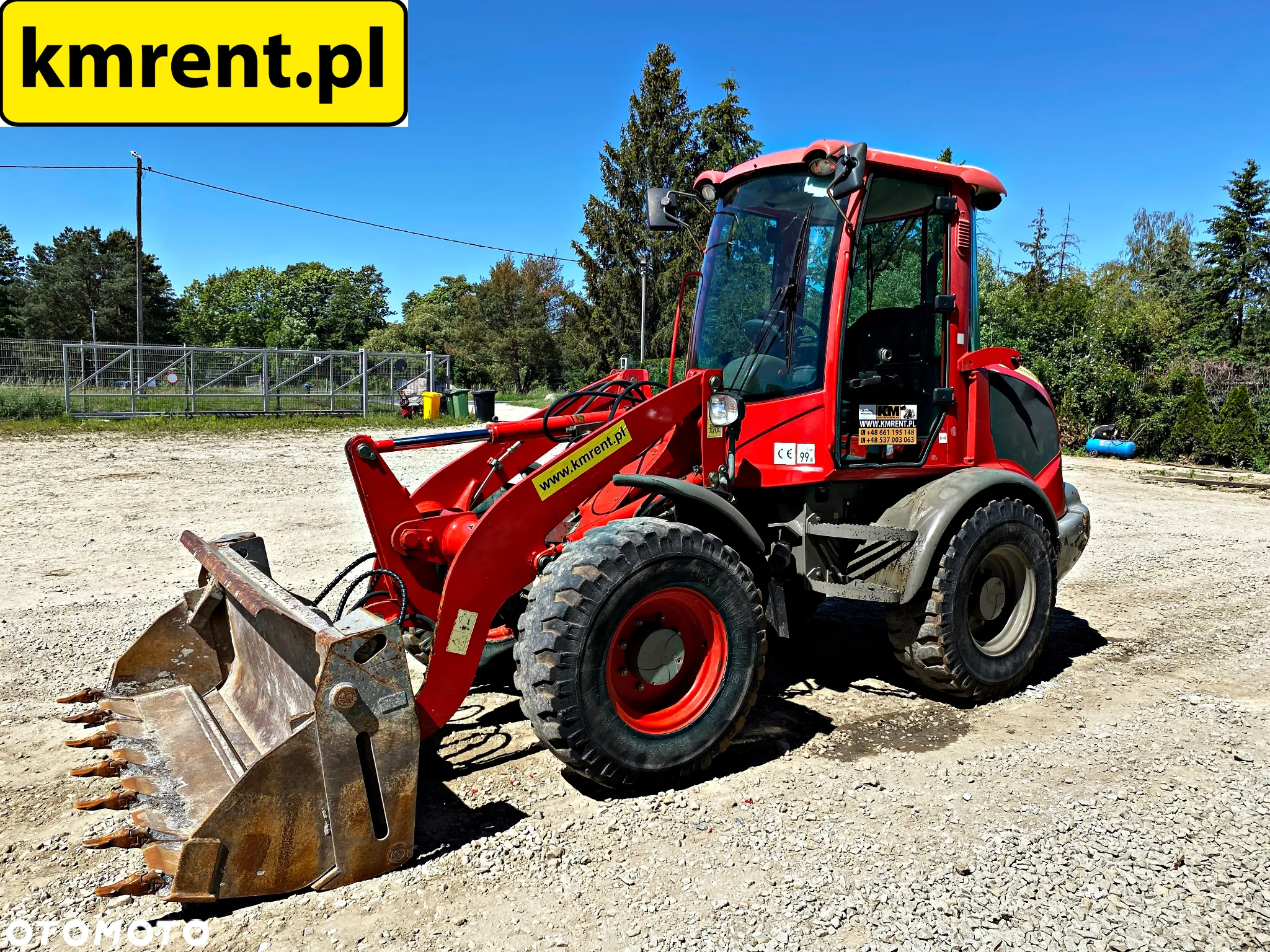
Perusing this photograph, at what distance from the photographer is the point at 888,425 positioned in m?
4.91

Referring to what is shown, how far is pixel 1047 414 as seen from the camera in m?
5.96

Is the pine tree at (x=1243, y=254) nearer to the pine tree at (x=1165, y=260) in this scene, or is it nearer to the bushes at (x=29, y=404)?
the pine tree at (x=1165, y=260)

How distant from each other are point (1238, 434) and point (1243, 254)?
851 inches

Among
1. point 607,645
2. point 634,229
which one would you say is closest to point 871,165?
point 607,645

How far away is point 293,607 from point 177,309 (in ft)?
205

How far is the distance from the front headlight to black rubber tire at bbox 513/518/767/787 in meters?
0.63

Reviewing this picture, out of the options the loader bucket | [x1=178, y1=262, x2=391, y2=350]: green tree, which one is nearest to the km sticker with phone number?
the loader bucket

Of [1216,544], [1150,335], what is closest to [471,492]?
[1216,544]

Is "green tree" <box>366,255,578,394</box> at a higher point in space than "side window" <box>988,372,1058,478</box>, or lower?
higher

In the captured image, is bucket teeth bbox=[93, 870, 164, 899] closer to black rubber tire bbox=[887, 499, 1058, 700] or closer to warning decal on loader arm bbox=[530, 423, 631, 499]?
warning decal on loader arm bbox=[530, 423, 631, 499]

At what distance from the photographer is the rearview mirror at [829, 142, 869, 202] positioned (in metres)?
4.09

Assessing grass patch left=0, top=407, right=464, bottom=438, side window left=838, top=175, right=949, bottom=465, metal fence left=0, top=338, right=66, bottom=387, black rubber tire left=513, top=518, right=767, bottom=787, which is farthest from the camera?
metal fence left=0, top=338, right=66, bottom=387

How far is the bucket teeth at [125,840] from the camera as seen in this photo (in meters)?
2.94

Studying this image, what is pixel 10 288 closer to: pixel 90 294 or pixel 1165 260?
pixel 90 294
